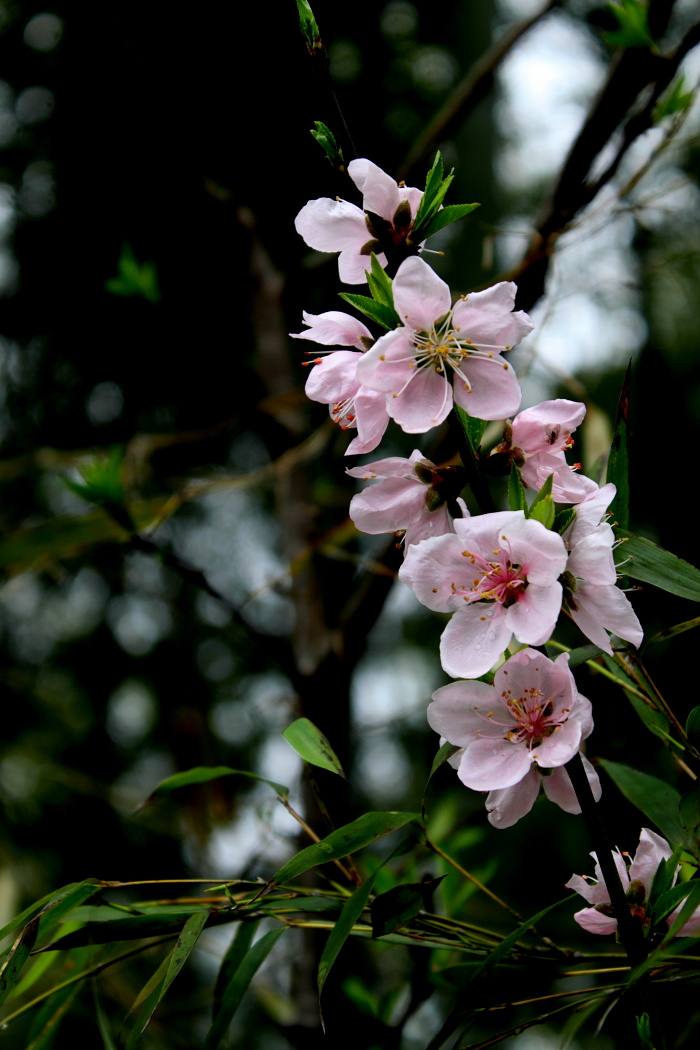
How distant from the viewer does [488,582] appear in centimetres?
41

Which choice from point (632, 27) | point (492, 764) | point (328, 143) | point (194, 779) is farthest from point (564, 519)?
point (632, 27)

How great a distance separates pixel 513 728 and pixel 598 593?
0.09 metres

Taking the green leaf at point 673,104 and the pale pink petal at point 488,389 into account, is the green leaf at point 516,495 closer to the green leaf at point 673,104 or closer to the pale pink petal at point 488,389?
the pale pink petal at point 488,389

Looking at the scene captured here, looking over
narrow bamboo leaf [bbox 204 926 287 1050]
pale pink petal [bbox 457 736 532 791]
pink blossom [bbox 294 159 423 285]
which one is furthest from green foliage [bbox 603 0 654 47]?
narrow bamboo leaf [bbox 204 926 287 1050]

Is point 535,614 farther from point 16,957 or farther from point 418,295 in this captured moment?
point 16,957

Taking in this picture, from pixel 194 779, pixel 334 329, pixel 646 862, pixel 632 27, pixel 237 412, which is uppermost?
pixel 632 27

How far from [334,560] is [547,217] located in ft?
2.34

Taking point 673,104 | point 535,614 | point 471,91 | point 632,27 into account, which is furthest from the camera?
point 471,91

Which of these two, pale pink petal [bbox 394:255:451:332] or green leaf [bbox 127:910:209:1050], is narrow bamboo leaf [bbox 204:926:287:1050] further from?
pale pink petal [bbox 394:255:451:332]

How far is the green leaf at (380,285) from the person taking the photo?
405 millimetres

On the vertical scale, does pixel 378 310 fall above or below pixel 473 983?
above

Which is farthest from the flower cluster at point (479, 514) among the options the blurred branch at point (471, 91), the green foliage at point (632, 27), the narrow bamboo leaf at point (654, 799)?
the blurred branch at point (471, 91)

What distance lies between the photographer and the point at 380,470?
17.9 inches

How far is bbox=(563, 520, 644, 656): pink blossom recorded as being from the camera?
1.23ft
